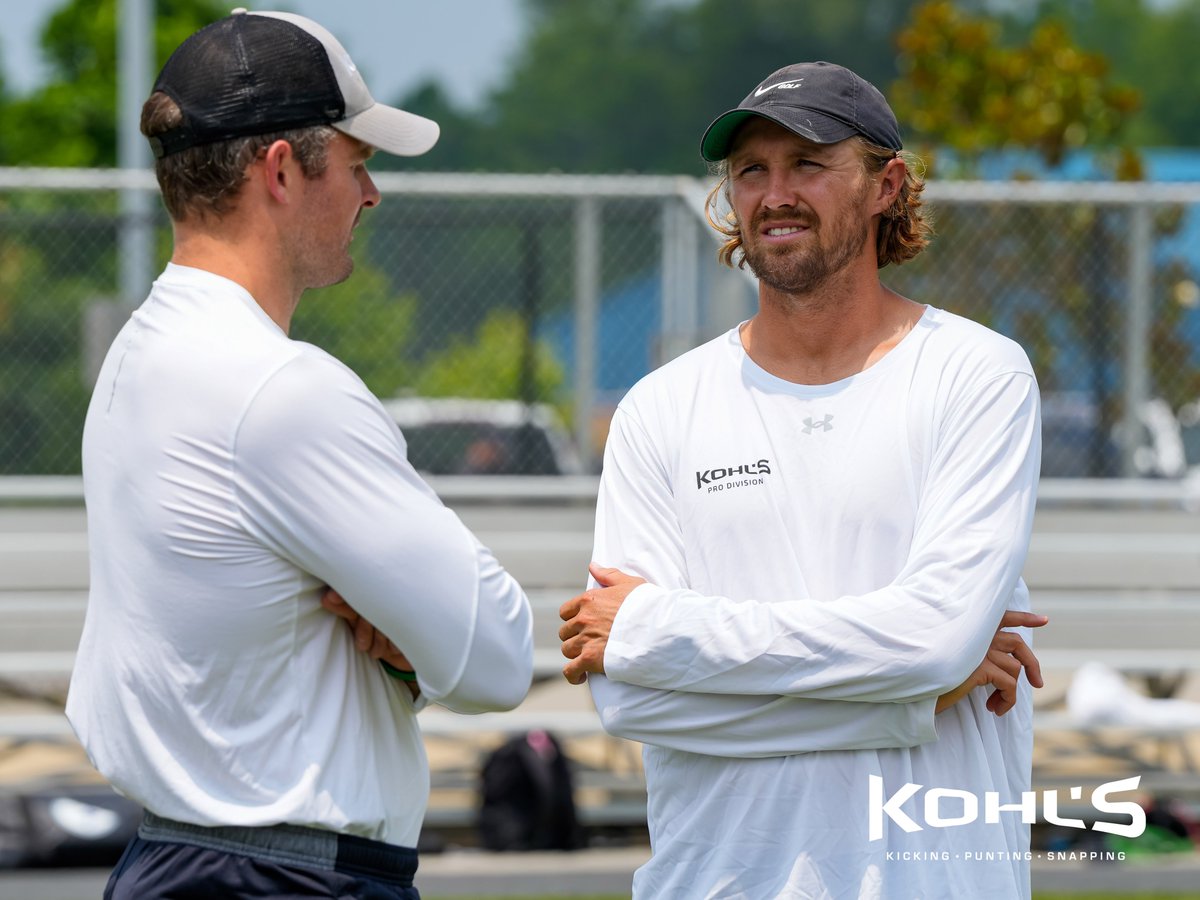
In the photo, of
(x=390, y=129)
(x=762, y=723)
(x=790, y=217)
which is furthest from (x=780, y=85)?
(x=762, y=723)

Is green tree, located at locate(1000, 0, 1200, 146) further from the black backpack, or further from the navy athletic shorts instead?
the navy athletic shorts

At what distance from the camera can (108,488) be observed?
87.9 inches

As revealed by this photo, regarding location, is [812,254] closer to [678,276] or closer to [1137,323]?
[678,276]

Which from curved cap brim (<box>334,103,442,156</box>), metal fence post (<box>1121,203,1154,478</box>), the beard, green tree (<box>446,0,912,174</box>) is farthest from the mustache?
green tree (<box>446,0,912,174</box>)

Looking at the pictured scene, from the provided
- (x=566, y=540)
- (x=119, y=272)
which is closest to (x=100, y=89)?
(x=119, y=272)

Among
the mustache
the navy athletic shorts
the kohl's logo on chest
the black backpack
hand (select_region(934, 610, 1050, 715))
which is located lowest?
the black backpack

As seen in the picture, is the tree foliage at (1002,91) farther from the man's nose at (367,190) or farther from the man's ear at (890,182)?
the man's nose at (367,190)

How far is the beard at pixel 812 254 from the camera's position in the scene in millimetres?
2725

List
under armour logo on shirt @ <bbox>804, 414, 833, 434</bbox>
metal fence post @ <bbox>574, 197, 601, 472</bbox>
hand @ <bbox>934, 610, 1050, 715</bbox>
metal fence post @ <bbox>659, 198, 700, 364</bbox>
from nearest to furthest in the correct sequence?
hand @ <bbox>934, 610, 1050, 715</bbox> → under armour logo on shirt @ <bbox>804, 414, 833, 434</bbox> → metal fence post @ <bbox>659, 198, 700, 364</bbox> → metal fence post @ <bbox>574, 197, 601, 472</bbox>

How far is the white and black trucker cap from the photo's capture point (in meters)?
2.24

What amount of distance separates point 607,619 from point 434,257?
489 cm

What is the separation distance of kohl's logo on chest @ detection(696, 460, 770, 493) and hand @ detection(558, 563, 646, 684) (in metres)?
0.19

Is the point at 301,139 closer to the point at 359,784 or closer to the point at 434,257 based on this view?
the point at 359,784

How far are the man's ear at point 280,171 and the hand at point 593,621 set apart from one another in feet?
2.65
